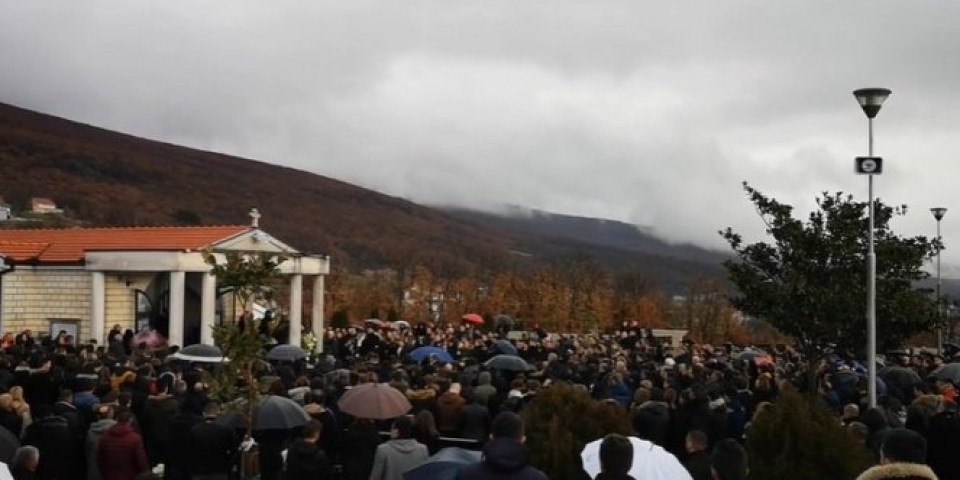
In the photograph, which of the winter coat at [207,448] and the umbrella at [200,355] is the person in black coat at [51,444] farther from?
the umbrella at [200,355]

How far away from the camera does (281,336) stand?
35.2 metres

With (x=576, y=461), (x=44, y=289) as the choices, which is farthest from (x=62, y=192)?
(x=576, y=461)

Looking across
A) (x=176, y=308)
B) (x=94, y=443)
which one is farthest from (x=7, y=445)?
(x=176, y=308)

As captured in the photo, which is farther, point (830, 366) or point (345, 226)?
point (345, 226)

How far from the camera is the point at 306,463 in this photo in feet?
31.3

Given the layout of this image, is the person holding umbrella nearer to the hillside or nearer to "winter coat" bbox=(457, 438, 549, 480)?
"winter coat" bbox=(457, 438, 549, 480)

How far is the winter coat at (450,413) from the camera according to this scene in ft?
39.3

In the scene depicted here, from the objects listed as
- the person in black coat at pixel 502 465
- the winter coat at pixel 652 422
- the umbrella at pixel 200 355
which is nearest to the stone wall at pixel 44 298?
the umbrella at pixel 200 355

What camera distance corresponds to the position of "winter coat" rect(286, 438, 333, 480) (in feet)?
31.3

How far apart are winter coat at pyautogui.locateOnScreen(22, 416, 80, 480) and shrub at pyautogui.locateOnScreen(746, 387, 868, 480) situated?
6.89 meters

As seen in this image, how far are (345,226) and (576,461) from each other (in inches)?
6977

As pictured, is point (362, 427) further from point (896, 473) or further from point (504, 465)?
point (896, 473)

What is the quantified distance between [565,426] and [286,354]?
13.6 m

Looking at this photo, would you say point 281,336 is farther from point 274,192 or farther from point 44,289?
point 274,192
